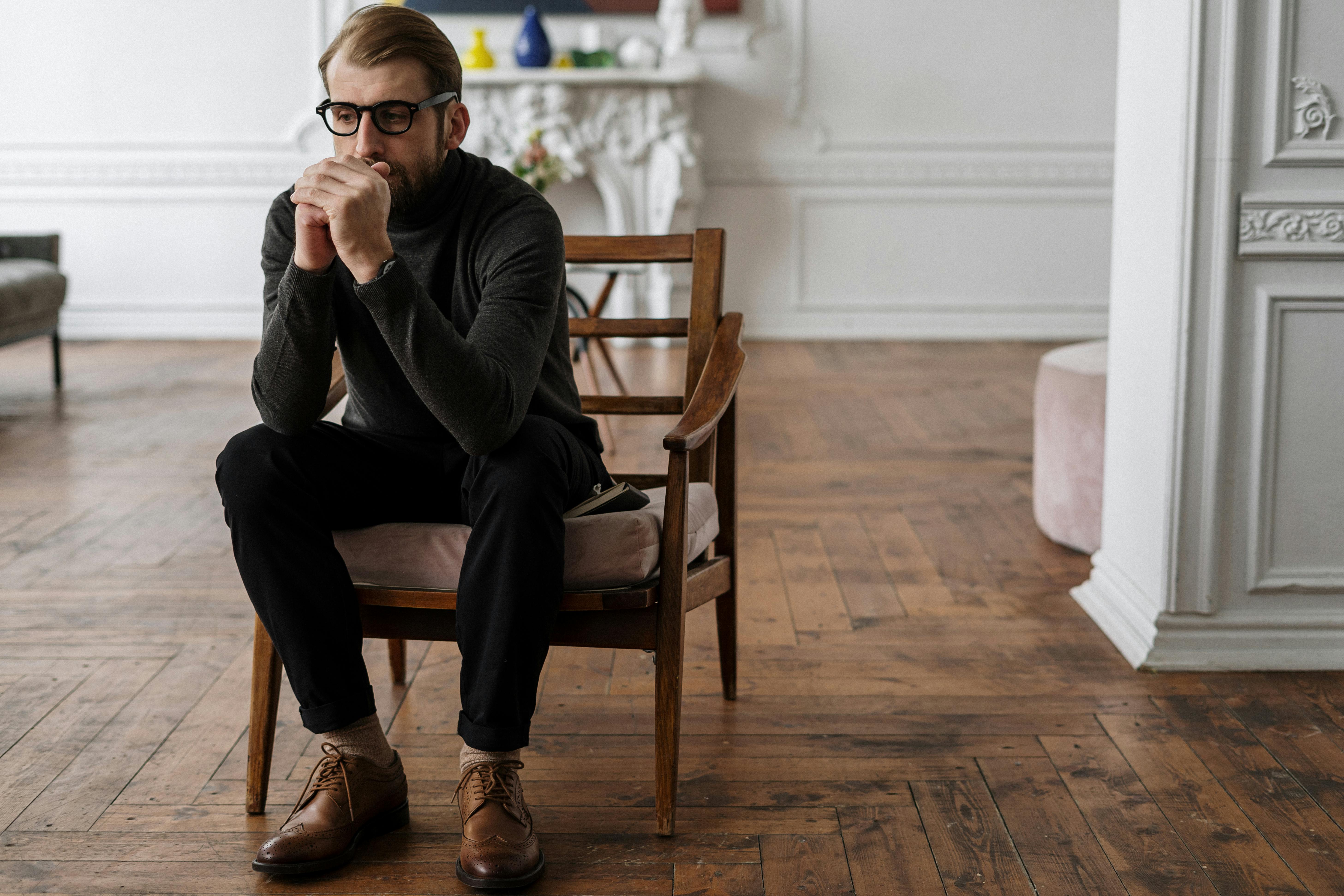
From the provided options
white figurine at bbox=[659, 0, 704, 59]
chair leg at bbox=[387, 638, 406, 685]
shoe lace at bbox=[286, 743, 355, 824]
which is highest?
white figurine at bbox=[659, 0, 704, 59]

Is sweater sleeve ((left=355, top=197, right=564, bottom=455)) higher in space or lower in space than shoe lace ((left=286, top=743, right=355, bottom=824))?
higher

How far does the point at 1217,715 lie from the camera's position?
6.88ft

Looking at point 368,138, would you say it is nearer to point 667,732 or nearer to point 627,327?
point 627,327

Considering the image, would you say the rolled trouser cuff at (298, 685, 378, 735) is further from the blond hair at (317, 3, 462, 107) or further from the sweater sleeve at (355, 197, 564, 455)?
the blond hair at (317, 3, 462, 107)

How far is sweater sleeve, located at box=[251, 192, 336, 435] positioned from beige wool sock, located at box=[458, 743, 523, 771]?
1.55 feet

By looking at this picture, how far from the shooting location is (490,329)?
5.26ft

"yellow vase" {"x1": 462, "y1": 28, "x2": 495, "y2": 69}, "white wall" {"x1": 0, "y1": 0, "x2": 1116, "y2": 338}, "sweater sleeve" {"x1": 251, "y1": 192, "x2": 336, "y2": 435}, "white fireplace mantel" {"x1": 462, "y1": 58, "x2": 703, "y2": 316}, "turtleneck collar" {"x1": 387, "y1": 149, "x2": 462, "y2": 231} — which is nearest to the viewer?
"sweater sleeve" {"x1": 251, "y1": 192, "x2": 336, "y2": 435}

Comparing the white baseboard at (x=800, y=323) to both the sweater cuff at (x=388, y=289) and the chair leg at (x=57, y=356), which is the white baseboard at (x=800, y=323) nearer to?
the chair leg at (x=57, y=356)

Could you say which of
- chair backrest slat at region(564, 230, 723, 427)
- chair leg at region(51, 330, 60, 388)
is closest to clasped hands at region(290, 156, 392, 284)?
chair backrest slat at region(564, 230, 723, 427)

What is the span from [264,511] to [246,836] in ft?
1.50

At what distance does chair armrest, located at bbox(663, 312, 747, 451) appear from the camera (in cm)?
164

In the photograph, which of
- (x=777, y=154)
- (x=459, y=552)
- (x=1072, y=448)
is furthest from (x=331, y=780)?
(x=777, y=154)

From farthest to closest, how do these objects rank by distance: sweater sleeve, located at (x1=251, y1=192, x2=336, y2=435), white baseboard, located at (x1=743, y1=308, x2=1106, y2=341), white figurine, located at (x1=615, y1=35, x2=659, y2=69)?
white baseboard, located at (x1=743, y1=308, x2=1106, y2=341), white figurine, located at (x1=615, y1=35, x2=659, y2=69), sweater sleeve, located at (x1=251, y1=192, x2=336, y2=435)

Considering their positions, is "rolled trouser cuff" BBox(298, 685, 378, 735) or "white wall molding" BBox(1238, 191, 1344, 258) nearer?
"rolled trouser cuff" BBox(298, 685, 378, 735)
